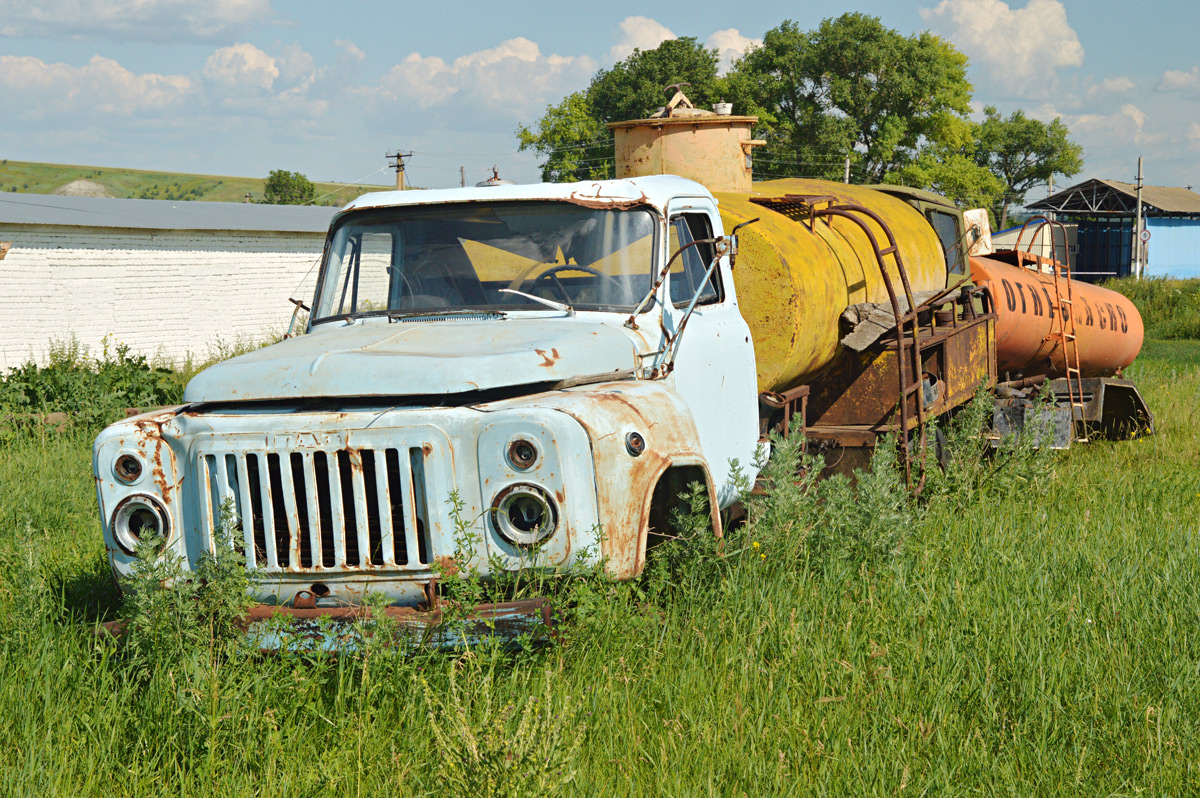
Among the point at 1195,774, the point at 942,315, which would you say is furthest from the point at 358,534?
the point at 942,315

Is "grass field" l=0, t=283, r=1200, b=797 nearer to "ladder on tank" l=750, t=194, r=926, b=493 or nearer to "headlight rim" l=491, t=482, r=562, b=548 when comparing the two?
"headlight rim" l=491, t=482, r=562, b=548

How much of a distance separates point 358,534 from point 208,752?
0.88 m

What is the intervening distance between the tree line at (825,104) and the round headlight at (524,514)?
4844 centimetres

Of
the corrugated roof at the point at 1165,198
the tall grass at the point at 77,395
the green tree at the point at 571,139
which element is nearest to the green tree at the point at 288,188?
the green tree at the point at 571,139

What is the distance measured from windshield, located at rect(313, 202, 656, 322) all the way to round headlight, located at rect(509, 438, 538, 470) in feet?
4.32

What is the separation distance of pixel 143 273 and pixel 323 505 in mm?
17597

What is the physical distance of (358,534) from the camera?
381 cm

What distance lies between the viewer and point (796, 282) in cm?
629

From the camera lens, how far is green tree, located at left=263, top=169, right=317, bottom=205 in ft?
286

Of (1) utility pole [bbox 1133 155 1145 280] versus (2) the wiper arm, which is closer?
(2) the wiper arm

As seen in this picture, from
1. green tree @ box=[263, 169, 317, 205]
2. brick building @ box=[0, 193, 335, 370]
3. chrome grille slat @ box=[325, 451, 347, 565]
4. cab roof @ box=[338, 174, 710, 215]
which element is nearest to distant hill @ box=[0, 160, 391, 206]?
green tree @ box=[263, 169, 317, 205]

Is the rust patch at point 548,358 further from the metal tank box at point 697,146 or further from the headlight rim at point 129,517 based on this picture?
the metal tank box at point 697,146

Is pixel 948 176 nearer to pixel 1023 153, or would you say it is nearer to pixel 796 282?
pixel 1023 153

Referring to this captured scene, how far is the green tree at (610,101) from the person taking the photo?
54031mm
